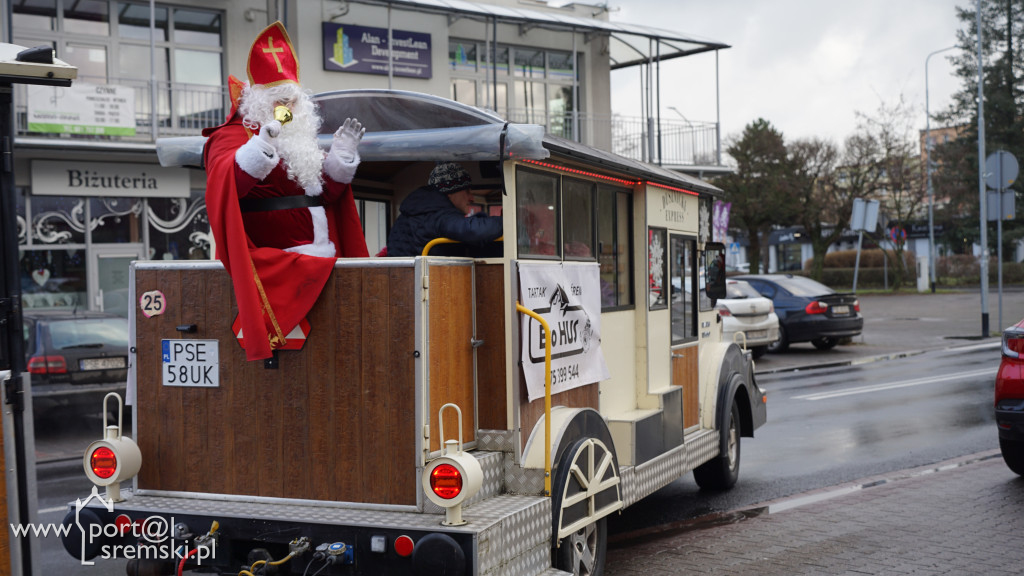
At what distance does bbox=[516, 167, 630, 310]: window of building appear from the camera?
5125mm

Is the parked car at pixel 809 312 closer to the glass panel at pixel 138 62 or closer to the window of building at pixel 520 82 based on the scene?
the window of building at pixel 520 82

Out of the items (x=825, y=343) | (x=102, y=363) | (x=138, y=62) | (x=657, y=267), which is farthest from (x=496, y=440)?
(x=138, y=62)

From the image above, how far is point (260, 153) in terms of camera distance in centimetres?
463

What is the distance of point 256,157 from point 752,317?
1563 centimetres

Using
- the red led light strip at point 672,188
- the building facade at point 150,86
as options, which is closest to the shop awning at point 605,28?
the building facade at point 150,86

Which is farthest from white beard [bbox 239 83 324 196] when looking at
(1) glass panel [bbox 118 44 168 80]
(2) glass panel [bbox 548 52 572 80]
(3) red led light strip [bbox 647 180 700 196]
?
(2) glass panel [bbox 548 52 572 80]

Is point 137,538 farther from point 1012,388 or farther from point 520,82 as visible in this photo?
point 520,82

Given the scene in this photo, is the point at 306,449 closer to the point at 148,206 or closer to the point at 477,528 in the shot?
the point at 477,528

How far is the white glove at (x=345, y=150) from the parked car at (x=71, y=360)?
7.63m

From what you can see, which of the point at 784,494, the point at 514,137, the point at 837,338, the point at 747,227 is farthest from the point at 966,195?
the point at 514,137

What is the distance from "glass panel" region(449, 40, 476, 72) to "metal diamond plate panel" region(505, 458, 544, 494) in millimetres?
21261

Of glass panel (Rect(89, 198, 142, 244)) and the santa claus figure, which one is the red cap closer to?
the santa claus figure

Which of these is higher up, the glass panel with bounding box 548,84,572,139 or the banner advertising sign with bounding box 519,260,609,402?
the glass panel with bounding box 548,84,572,139

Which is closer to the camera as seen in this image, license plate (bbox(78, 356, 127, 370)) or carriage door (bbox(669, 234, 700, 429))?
carriage door (bbox(669, 234, 700, 429))
